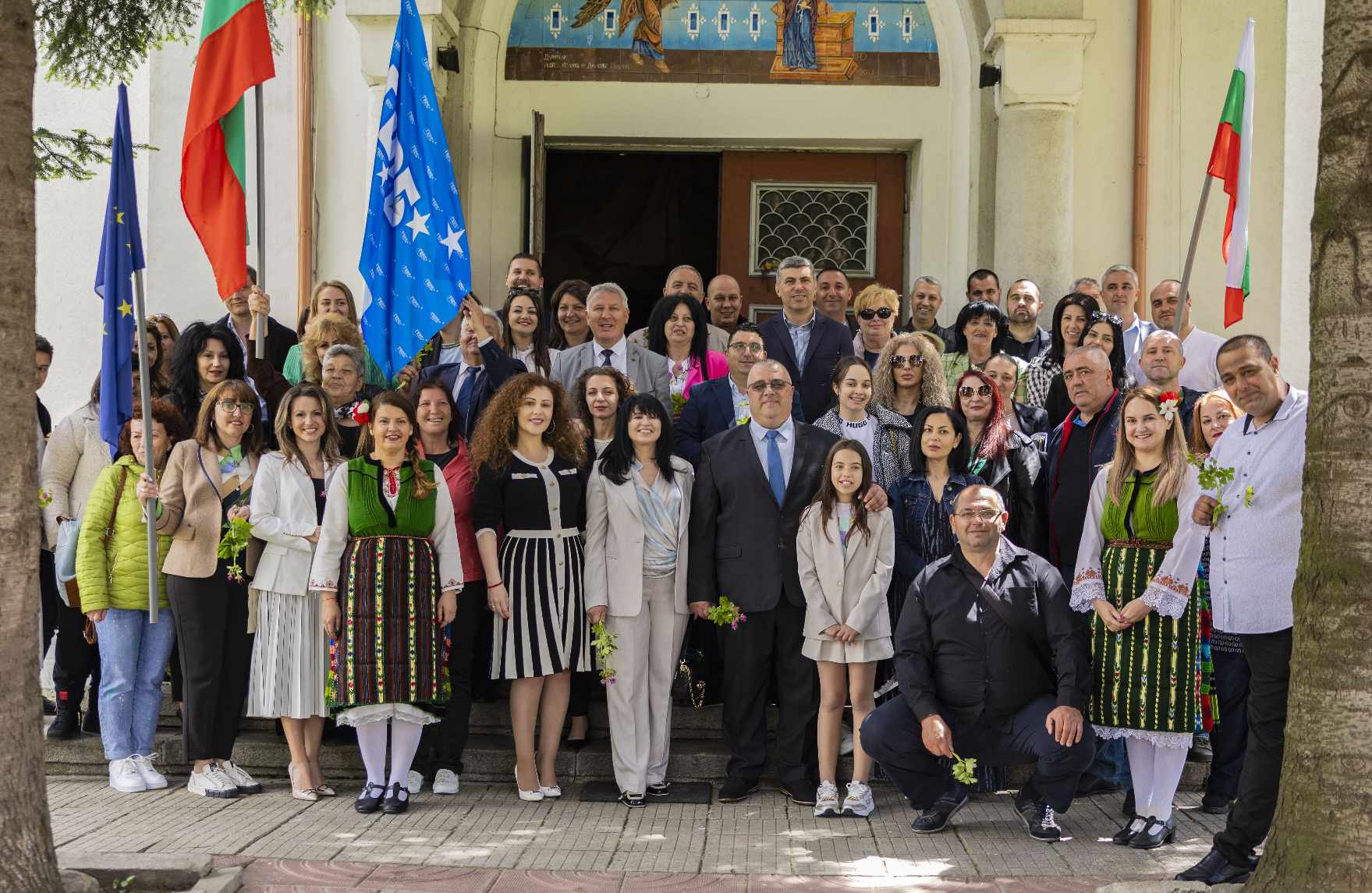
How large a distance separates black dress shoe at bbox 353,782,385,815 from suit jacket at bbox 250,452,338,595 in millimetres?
1036

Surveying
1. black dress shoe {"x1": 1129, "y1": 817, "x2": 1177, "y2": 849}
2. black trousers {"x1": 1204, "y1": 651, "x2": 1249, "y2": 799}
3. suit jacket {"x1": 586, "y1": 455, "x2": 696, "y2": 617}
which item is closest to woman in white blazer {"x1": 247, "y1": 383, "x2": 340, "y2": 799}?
suit jacket {"x1": 586, "y1": 455, "x2": 696, "y2": 617}

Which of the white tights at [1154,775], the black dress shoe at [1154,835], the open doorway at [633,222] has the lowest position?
the black dress shoe at [1154,835]

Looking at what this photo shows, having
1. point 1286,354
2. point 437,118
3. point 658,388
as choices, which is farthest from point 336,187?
point 1286,354

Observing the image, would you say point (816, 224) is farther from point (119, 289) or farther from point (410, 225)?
point (119, 289)

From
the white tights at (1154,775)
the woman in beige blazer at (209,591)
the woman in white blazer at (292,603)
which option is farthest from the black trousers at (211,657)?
the white tights at (1154,775)

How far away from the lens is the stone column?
1117 centimetres

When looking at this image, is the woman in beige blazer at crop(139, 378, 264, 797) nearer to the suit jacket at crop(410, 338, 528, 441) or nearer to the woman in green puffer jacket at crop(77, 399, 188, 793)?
the woman in green puffer jacket at crop(77, 399, 188, 793)

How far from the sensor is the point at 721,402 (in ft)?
26.9

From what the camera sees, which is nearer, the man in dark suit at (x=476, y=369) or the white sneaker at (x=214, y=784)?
the white sneaker at (x=214, y=784)

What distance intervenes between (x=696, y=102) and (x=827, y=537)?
586cm

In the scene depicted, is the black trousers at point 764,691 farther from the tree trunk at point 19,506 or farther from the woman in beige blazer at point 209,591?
the tree trunk at point 19,506

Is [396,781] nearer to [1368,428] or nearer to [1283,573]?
[1283,573]

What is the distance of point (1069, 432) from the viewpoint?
7.68 metres

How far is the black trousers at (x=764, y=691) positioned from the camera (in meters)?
7.35
